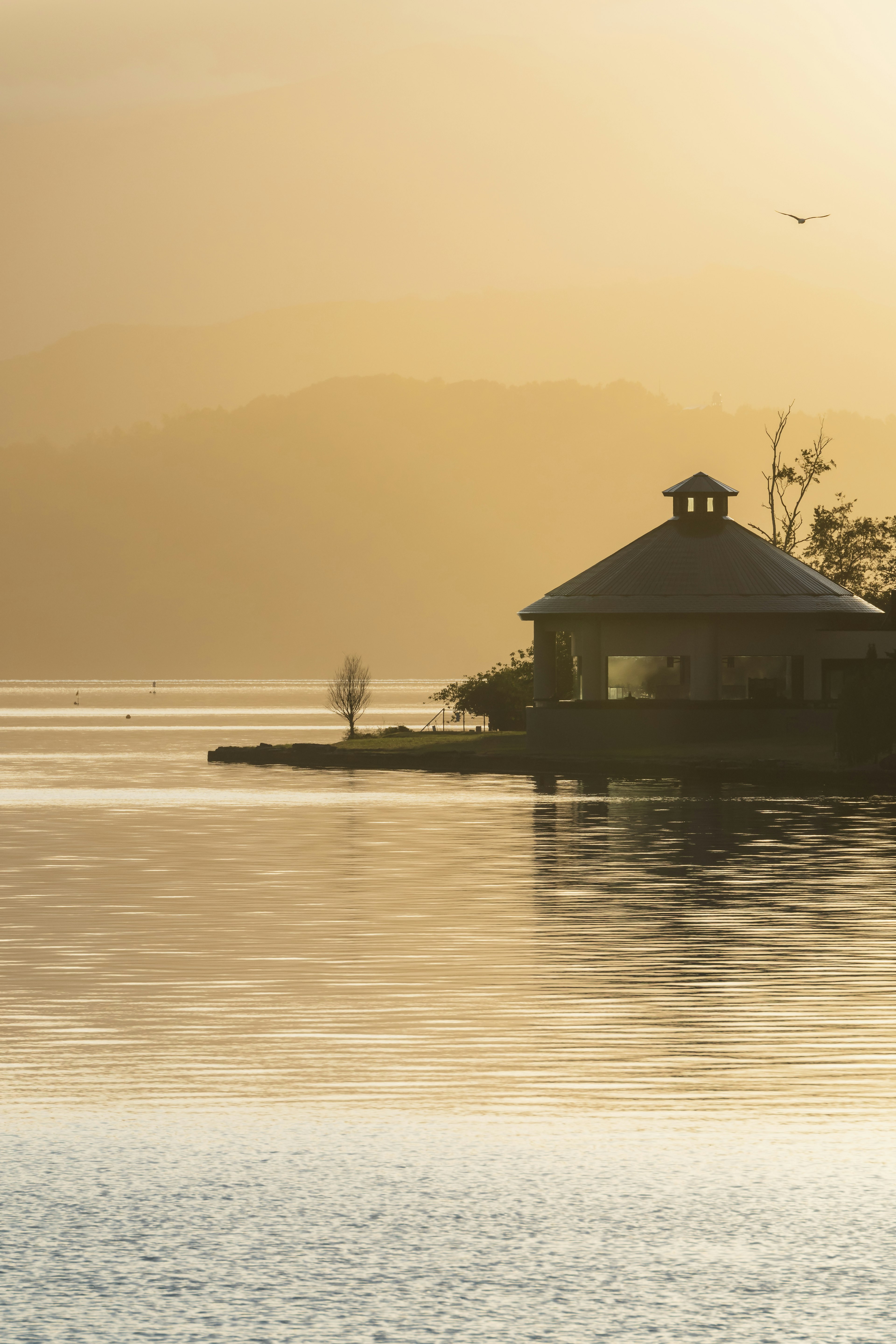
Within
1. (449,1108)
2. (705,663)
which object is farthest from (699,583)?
(449,1108)

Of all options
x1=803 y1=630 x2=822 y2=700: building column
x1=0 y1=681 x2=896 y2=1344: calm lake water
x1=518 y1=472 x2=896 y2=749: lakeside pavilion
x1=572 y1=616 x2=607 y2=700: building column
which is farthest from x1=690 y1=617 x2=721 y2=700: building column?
x1=0 y1=681 x2=896 y2=1344: calm lake water

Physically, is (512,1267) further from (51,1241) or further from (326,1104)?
(326,1104)

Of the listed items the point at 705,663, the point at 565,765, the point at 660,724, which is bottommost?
the point at 565,765

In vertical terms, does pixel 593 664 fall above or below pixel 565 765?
above

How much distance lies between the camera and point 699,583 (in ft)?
240

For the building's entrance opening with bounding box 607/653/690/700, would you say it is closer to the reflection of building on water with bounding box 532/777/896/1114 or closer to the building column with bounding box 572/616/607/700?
the building column with bounding box 572/616/607/700

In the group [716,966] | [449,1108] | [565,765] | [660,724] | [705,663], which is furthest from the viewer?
[705,663]

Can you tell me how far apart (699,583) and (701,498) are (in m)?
6.15

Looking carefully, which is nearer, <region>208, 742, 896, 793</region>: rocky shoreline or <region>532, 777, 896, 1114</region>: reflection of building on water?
<region>532, 777, 896, 1114</region>: reflection of building on water

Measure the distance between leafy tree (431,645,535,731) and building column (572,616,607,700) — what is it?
11561mm

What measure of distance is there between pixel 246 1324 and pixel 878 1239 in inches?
95.6

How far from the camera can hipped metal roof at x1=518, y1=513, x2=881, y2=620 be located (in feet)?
236

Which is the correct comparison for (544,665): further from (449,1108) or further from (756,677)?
(449,1108)

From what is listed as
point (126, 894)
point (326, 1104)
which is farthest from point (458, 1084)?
point (126, 894)
